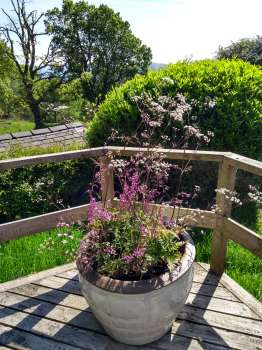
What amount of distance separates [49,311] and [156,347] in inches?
34.4

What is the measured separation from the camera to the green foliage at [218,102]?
4.29m

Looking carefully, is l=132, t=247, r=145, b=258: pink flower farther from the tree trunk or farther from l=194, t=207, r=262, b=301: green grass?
the tree trunk

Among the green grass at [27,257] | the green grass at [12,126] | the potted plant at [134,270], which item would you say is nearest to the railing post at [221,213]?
the potted plant at [134,270]

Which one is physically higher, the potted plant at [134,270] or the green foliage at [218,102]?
the green foliage at [218,102]

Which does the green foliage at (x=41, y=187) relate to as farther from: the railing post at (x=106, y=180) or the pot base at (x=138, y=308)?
the pot base at (x=138, y=308)

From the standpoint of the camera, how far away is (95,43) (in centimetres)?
2745

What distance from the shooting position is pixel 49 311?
260cm

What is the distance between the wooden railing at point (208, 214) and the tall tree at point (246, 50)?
1205 cm

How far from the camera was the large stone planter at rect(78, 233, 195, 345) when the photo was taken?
195 cm

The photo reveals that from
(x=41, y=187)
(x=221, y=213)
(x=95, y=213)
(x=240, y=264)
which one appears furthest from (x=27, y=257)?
(x=240, y=264)

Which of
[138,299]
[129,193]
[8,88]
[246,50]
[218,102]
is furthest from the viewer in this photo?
[8,88]

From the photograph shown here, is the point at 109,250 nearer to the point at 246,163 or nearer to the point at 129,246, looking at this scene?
the point at 129,246

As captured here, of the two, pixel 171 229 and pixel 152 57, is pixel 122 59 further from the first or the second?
pixel 171 229

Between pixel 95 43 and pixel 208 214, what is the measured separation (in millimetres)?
27146
